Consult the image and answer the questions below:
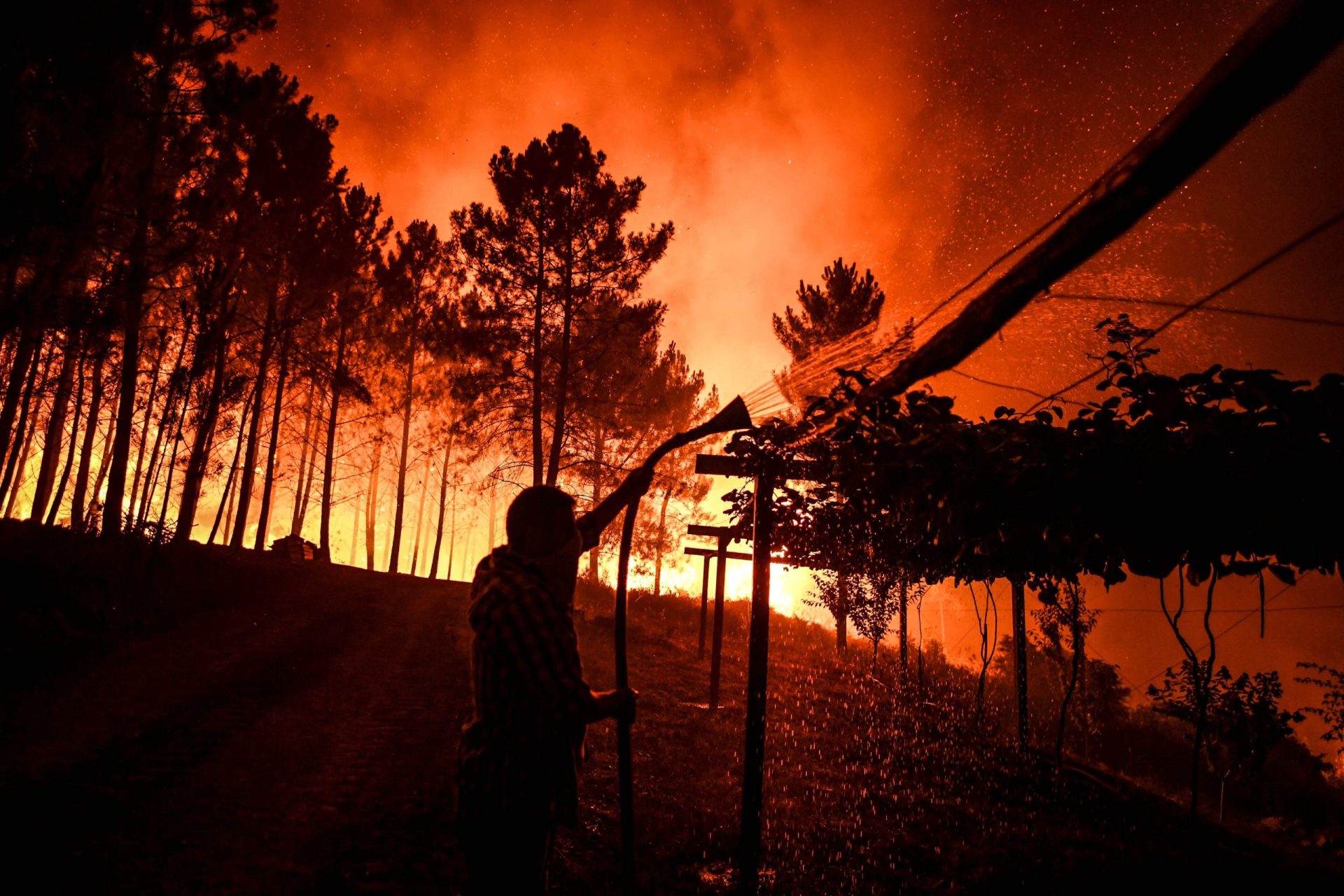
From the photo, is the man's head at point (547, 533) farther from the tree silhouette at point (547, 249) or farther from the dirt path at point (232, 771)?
the tree silhouette at point (547, 249)

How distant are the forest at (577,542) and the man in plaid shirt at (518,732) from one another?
96 millimetres

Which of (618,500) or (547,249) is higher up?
(547,249)

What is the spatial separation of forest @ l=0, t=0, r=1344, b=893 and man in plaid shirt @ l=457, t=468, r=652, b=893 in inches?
3.8

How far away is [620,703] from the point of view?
2.29m

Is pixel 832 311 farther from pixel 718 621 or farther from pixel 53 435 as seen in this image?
pixel 53 435

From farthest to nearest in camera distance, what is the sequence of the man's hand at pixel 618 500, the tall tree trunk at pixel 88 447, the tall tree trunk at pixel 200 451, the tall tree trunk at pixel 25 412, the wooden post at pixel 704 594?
the tall tree trunk at pixel 88 447 → the tall tree trunk at pixel 25 412 → the wooden post at pixel 704 594 → the tall tree trunk at pixel 200 451 → the man's hand at pixel 618 500

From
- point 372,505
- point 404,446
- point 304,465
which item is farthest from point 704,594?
point 372,505

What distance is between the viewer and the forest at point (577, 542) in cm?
358

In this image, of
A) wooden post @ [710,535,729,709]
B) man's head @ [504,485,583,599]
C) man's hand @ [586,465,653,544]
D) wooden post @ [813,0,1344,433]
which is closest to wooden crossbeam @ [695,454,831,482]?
man's hand @ [586,465,653,544]

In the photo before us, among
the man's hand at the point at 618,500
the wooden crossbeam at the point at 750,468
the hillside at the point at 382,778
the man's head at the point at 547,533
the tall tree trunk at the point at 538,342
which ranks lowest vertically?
the hillside at the point at 382,778

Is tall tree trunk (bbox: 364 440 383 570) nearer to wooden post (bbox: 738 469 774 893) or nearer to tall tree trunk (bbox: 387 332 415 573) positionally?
tall tree trunk (bbox: 387 332 415 573)

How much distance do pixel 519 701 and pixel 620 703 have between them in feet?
1.37

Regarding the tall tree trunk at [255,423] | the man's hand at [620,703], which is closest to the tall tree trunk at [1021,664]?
the man's hand at [620,703]

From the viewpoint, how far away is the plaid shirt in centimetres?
200
